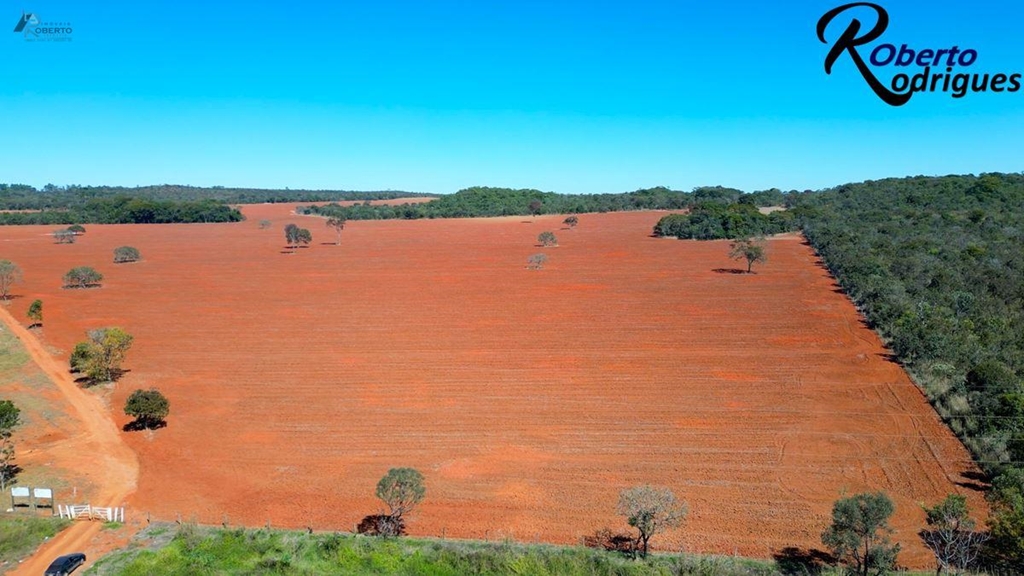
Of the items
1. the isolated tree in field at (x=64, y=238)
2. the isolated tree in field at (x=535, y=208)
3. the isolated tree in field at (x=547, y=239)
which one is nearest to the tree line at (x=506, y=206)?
the isolated tree in field at (x=535, y=208)

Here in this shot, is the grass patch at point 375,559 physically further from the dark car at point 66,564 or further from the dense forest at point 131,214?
the dense forest at point 131,214

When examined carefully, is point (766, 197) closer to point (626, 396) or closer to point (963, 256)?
point (963, 256)

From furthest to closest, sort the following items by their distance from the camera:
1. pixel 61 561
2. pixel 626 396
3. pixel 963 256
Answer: pixel 963 256 → pixel 626 396 → pixel 61 561

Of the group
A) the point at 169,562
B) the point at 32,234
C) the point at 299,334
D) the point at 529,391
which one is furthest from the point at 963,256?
the point at 32,234

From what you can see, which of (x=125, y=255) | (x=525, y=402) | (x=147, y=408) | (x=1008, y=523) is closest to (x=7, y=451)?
(x=147, y=408)

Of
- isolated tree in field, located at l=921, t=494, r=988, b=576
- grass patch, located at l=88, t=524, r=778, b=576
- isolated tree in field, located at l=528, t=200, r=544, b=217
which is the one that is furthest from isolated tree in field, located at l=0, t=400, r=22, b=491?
isolated tree in field, located at l=528, t=200, r=544, b=217

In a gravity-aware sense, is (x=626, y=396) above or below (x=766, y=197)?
below
